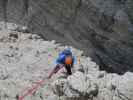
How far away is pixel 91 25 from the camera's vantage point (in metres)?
14.9

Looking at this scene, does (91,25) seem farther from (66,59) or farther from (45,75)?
(66,59)

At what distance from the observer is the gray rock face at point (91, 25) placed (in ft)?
43.8

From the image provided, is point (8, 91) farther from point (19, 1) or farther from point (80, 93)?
point (19, 1)

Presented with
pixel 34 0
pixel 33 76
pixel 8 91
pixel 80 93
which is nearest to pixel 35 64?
pixel 33 76

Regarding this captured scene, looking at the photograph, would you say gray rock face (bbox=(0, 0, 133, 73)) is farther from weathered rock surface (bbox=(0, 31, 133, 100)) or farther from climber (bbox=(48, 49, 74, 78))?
climber (bbox=(48, 49, 74, 78))

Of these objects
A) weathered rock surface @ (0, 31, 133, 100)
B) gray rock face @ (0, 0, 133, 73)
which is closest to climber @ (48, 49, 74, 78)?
weathered rock surface @ (0, 31, 133, 100)

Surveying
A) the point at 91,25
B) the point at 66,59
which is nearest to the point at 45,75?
the point at 66,59

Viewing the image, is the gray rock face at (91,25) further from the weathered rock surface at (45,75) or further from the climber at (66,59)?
the climber at (66,59)

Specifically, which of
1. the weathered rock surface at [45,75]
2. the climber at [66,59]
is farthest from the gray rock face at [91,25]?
the climber at [66,59]

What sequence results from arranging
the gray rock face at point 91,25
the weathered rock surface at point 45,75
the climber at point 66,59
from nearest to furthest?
the weathered rock surface at point 45,75 → the climber at point 66,59 → the gray rock face at point 91,25

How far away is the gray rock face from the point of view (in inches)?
525

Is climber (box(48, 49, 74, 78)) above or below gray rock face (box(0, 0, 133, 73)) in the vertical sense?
below

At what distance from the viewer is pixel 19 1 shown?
19.9 meters

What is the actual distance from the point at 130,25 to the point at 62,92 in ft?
18.3
